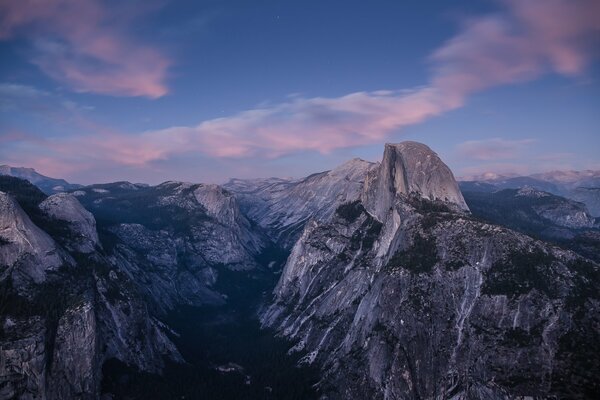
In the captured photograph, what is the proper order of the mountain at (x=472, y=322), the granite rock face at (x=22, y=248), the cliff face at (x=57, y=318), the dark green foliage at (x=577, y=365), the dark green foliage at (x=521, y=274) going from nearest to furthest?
the dark green foliage at (x=577, y=365) → the mountain at (x=472, y=322) → the dark green foliage at (x=521, y=274) → the cliff face at (x=57, y=318) → the granite rock face at (x=22, y=248)

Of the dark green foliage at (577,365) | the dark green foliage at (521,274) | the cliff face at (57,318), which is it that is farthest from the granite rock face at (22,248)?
the dark green foliage at (577,365)

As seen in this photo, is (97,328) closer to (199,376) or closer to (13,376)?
(13,376)

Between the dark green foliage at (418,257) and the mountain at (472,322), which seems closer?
the mountain at (472,322)

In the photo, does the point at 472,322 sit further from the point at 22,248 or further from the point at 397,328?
the point at 22,248

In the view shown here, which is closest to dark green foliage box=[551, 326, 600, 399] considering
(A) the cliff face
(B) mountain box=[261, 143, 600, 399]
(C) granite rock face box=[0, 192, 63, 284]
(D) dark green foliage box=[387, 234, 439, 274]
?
(B) mountain box=[261, 143, 600, 399]

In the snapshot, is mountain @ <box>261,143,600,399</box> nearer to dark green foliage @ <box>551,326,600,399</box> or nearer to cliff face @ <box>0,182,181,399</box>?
dark green foliage @ <box>551,326,600,399</box>

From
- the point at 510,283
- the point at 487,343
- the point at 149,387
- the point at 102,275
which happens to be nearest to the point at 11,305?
the point at 102,275

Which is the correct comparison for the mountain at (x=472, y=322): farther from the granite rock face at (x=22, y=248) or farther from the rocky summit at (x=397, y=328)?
the granite rock face at (x=22, y=248)

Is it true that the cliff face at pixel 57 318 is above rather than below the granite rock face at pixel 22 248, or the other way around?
below
